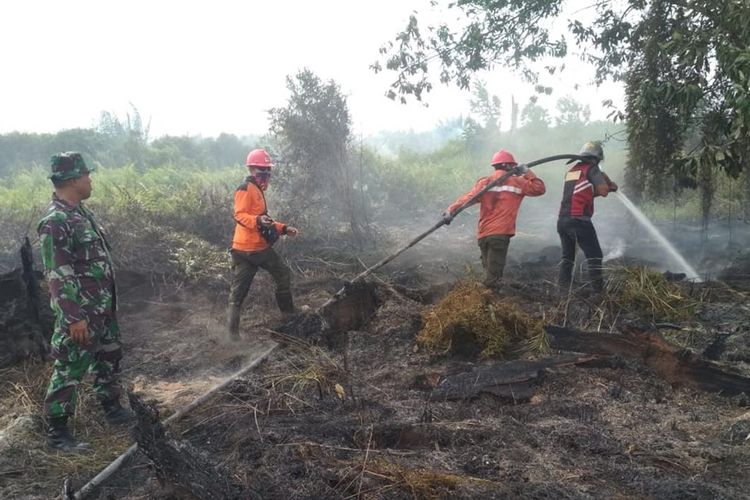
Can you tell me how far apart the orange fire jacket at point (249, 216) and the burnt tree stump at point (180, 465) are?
2.94 m

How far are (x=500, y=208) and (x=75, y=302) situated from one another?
178 inches

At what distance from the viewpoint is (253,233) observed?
20.0ft

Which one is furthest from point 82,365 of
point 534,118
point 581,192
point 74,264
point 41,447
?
point 534,118

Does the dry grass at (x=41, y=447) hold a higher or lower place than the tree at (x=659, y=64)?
lower

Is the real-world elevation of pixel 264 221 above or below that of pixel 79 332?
above

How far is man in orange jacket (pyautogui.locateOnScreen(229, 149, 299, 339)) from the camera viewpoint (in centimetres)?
600

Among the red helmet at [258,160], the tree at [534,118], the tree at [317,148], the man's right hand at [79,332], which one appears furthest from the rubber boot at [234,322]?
the tree at [534,118]

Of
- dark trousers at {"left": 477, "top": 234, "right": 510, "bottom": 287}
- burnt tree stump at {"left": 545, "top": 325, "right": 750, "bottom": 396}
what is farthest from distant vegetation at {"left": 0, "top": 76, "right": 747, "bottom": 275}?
burnt tree stump at {"left": 545, "top": 325, "right": 750, "bottom": 396}

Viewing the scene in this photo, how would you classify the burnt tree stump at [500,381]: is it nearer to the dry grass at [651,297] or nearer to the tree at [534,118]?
the dry grass at [651,297]

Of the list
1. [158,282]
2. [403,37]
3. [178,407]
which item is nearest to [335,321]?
[178,407]

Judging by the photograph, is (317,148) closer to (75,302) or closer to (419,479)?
(75,302)

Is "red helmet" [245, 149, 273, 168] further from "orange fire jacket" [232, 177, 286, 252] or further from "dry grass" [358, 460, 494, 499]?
"dry grass" [358, 460, 494, 499]

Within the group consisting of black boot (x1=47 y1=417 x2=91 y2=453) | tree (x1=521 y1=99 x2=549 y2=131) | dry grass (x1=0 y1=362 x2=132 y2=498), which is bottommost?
dry grass (x1=0 y1=362 x2=132 y2=498)

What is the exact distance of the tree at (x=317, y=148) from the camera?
11484 millimetres
